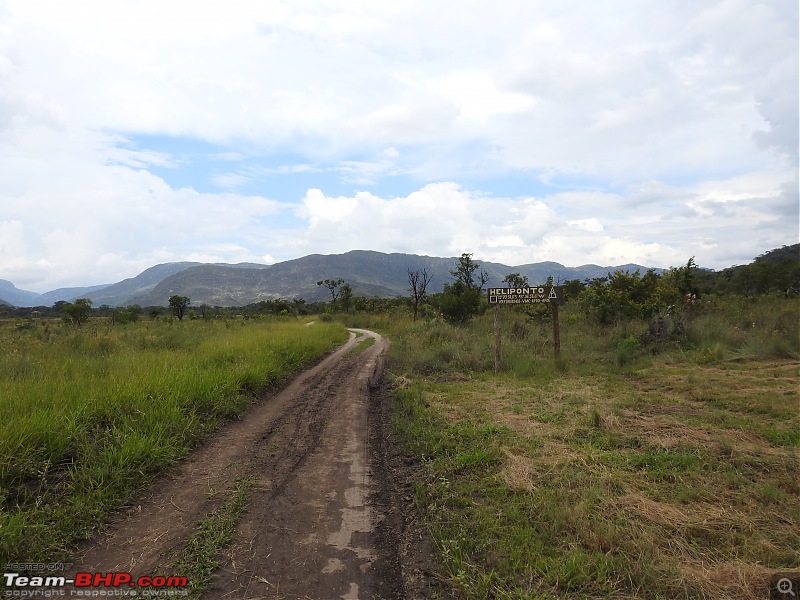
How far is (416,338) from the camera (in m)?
16.7

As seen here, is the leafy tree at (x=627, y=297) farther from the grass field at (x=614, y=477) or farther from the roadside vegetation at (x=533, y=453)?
the grass field at (x=614, y=477)

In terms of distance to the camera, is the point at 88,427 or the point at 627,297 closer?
the point at 88,427

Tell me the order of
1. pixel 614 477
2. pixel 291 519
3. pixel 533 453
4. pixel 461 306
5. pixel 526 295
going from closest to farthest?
1. pixel 291 519
2. pixel 614 477
3. pixel 533 453
4. pixel 526 295
5. pixel 461 306

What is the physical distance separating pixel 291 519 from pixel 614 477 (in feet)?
11.1

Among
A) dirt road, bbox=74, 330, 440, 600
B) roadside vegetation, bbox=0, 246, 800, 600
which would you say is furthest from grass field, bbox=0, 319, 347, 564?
dirt road, bbox=74, 330, 440, 600

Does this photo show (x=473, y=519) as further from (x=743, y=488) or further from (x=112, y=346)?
(x=112, y=346)

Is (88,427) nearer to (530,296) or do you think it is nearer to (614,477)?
A: (614,477)

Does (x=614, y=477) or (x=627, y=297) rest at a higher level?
(x=627, y=297)

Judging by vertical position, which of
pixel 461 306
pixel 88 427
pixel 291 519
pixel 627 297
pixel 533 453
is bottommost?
pixel 291 519

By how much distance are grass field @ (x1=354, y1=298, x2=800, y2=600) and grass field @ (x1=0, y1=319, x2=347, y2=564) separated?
3.17 m

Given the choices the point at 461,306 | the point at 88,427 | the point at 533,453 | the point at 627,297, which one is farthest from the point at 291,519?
the point at 461,306

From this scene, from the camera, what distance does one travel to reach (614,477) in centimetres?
436

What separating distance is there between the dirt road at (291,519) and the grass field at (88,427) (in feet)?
1.06

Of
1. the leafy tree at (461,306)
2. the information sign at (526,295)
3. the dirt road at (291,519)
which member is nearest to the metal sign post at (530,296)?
the information sign at (526,295)
